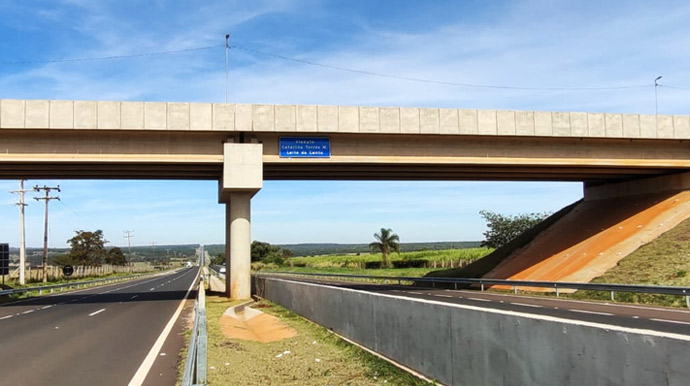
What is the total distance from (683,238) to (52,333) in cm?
2607

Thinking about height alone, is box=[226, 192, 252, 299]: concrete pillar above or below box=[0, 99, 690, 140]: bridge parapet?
below

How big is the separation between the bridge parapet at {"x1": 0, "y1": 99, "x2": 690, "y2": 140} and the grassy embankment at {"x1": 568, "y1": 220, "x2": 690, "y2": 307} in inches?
211

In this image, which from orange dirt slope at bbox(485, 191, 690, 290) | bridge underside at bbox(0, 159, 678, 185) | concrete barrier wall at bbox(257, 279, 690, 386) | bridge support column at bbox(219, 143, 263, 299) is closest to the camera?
concrete barrier wall at bbox(257, 279, 690, 386)

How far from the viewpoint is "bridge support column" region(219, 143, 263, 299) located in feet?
87.7

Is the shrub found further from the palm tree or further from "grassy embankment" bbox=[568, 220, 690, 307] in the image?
"grassy embankment" bbox=[568, 220, 690, 307]

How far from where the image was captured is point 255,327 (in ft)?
60.2

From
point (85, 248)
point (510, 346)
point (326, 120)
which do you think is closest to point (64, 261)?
point (85, 248)

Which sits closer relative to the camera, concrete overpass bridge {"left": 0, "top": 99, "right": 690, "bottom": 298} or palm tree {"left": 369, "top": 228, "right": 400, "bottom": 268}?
concrete overpass bridge {"left": 0, "top": 99, "right": 690, "bottom": 298}

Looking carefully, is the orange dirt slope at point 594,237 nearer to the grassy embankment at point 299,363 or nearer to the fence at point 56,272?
the grassy embankment at point 299,363

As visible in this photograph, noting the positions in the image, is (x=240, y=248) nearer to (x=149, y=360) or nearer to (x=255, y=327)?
(x=255, y=327)

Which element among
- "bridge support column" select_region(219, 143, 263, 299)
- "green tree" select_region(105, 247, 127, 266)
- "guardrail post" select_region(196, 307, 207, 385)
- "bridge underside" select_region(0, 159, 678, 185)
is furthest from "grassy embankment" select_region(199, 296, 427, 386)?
"green tree" select_region(105, 247, 127, 266)

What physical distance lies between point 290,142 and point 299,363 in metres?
17.7

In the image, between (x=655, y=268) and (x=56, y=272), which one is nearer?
(x=655, y=268)

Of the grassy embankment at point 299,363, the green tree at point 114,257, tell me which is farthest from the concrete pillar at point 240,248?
the green tree at point 114,257
